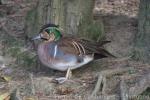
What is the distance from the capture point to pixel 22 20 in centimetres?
862

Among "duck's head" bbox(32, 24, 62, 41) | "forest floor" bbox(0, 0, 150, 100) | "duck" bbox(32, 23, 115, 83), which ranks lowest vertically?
"forest floor" bbox(0, 0, 150, 100)

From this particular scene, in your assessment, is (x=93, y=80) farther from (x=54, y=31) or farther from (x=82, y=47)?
(x=54, y=31)

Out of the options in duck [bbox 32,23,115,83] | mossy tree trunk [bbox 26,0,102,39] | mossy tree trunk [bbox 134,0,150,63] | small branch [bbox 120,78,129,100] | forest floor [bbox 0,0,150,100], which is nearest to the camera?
small branch [bbox 120,78,129,100]

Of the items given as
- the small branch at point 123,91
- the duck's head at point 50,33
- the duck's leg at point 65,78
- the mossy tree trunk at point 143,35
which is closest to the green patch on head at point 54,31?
the duck's head at point 50,33

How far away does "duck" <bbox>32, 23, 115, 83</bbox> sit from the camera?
626cm

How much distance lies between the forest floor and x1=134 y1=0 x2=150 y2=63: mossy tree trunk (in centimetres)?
12

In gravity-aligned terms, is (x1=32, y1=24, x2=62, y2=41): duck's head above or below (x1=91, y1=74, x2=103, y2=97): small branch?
above

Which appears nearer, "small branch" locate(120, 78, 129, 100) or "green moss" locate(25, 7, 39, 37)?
"small branch" locate(120, 78, 129, 100)

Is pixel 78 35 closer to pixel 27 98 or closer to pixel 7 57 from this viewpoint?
pixel 7 57

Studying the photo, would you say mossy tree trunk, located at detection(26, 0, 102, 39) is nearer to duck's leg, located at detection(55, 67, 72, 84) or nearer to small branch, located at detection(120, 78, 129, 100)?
duck's leg, located at detection(55, 67, 72, 84)

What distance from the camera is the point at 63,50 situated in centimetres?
629

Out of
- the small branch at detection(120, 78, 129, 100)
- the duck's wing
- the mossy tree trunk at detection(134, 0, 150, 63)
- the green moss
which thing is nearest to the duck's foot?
the duck's wing

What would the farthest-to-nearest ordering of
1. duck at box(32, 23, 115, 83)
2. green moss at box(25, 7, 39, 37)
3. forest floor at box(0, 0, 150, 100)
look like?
1. green moss at box(25, 7, 39, 37)
2. duck at box(32, 23, 115, 83)
3. forest floor at box(0, 0, 150, 100)

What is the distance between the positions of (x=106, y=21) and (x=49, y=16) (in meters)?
1.28
